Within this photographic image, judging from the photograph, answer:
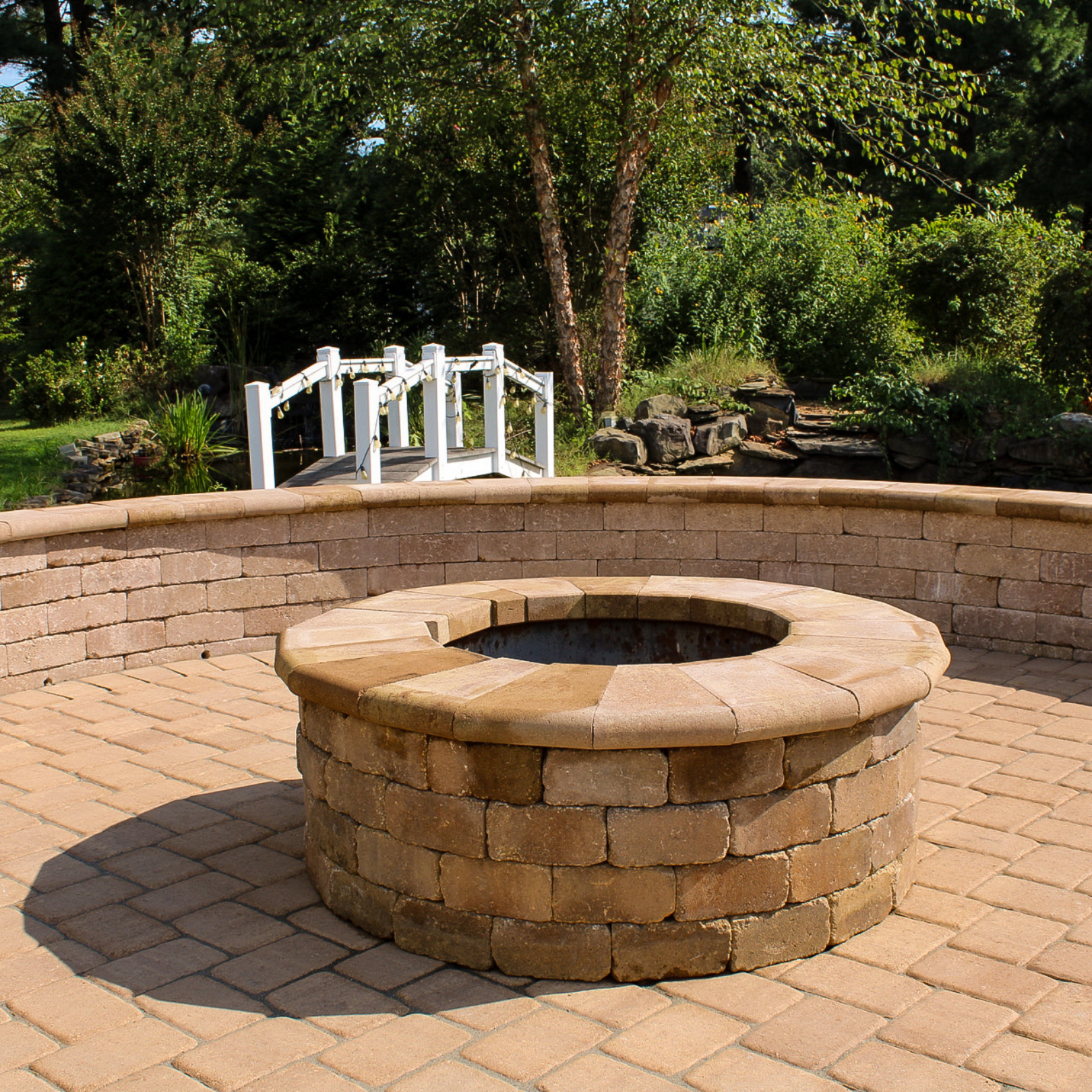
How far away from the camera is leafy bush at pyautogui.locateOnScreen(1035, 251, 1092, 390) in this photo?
38.3ft

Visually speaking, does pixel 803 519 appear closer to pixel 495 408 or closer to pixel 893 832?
pixel 893 832

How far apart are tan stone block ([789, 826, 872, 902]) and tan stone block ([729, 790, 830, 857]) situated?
38 millimetres

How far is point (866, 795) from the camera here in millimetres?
3254

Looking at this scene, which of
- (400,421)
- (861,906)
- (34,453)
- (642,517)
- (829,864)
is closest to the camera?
(829,864)

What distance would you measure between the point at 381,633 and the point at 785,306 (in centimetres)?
1163

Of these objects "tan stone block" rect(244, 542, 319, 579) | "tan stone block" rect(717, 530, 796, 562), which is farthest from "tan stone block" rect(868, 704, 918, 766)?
"tan stone block" rect(244, 542, 319, 579)

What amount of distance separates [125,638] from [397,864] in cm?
341

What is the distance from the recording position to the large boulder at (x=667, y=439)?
38.2 ft

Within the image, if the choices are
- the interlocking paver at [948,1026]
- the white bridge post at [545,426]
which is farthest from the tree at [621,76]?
the interlocking paver at [948,1026]

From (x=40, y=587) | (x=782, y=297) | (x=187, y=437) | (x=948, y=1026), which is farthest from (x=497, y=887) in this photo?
(x=782, y=297)

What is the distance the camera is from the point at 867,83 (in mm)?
13039

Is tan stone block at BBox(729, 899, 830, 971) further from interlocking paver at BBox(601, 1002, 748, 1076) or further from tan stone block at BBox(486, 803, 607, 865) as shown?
tan stone block at BBox(486, 803, 607, 865)

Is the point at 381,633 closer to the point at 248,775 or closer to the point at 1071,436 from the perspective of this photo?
the point at 248,775

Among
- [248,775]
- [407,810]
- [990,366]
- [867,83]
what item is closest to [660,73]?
[867,83]
